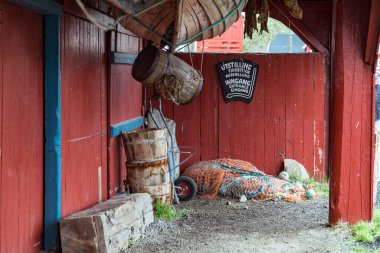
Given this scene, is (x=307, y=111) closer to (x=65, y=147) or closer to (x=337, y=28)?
(x=337, y=28)

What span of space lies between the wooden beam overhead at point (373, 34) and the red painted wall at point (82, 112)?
292 cm

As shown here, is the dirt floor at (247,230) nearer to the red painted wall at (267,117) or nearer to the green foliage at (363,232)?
the green foliage at (363,232)

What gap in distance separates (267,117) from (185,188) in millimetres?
2258

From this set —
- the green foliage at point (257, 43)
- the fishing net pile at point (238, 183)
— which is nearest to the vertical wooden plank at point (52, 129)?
the fishing net pile at point (238, 183)

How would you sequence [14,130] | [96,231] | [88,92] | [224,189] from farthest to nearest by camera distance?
[224,189]
[88,92]
[96,231]
[14,130]

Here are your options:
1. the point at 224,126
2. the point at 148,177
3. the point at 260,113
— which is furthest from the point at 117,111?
the point at 260,113

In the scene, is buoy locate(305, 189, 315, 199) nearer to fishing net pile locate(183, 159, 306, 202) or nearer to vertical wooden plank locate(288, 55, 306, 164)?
fishing net pile locate(183, 159, 306, 202)

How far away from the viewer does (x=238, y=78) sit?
32.9ft

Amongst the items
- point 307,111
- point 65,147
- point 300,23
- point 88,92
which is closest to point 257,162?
point 307,111

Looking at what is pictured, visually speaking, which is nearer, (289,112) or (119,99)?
(119,99)

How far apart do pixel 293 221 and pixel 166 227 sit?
5.27ft

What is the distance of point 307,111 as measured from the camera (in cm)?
1025

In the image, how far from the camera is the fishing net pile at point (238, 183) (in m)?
8.84

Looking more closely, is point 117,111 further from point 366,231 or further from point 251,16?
point 366,231
